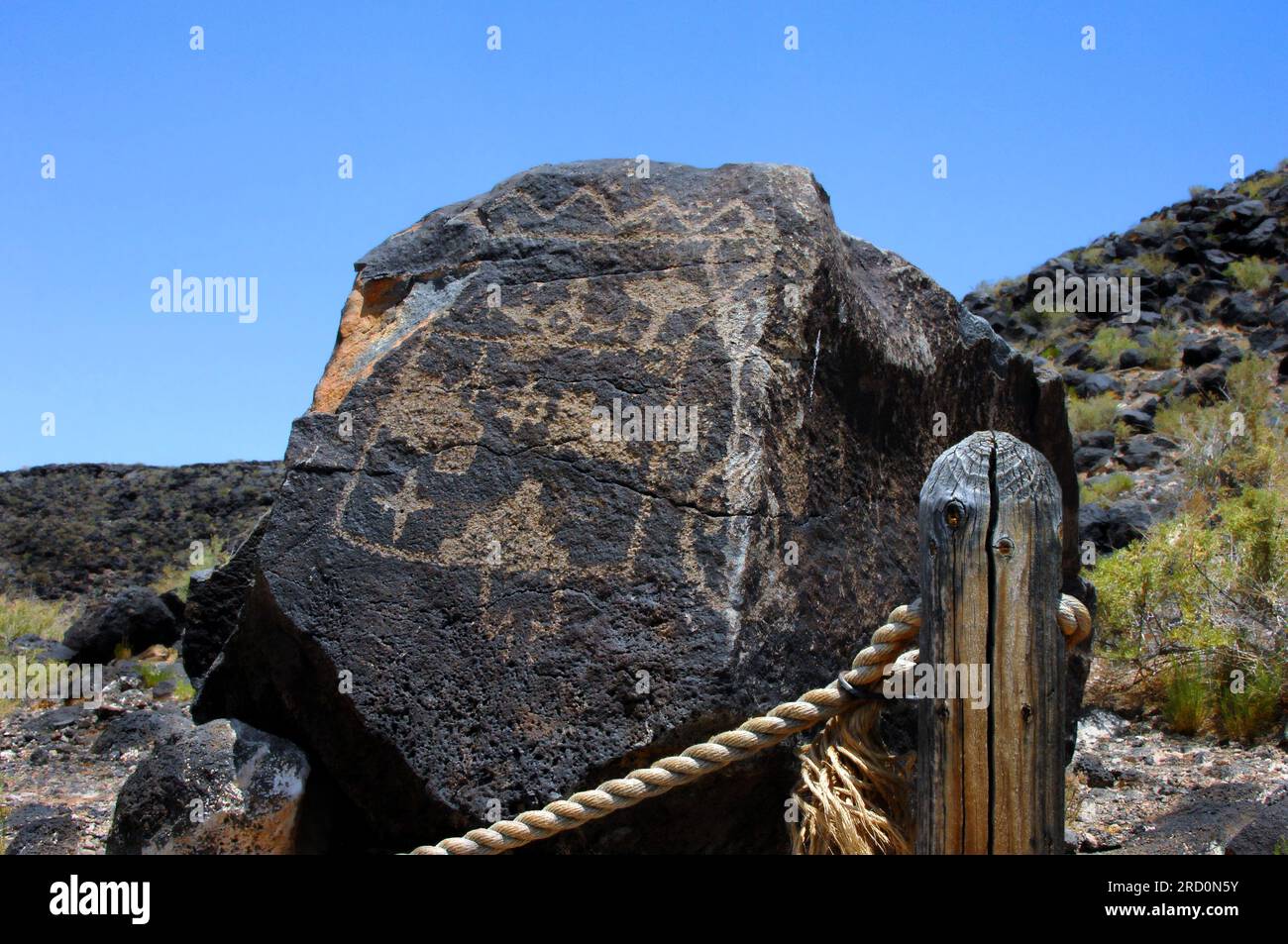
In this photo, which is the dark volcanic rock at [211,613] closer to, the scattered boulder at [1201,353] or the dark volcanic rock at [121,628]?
the dark volcanic rock at [121,628]

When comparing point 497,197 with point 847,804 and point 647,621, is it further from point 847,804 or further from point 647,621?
point 847,804

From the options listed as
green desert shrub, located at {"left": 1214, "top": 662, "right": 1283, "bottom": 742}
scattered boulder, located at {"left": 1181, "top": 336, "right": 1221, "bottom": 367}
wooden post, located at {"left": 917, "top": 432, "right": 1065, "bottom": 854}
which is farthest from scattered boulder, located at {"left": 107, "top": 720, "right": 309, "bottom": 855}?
scattered boulder, located at {"left": 1181, "top": 336, "right": 1221, "bottom": 367}

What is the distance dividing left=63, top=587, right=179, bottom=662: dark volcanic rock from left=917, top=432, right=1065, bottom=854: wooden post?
899 cm

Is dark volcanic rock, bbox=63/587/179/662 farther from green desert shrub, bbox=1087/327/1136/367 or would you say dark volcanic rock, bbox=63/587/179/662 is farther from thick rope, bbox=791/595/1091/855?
green desert shrub, bbox=1087/327/1136/367

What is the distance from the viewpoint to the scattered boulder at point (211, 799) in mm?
3545

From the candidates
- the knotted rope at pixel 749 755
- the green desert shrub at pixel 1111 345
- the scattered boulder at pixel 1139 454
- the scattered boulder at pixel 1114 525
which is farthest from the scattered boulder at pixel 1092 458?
the knotted rope at pixel 749 755

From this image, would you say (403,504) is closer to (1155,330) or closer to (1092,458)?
(1092,458)

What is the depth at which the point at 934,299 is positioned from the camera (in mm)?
4711

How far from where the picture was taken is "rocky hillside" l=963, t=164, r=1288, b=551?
14570mm

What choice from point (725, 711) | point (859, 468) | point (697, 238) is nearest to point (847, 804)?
point (725, 711)

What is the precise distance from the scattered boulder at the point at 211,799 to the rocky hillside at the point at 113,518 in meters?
14.0

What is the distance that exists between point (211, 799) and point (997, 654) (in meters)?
2.16
